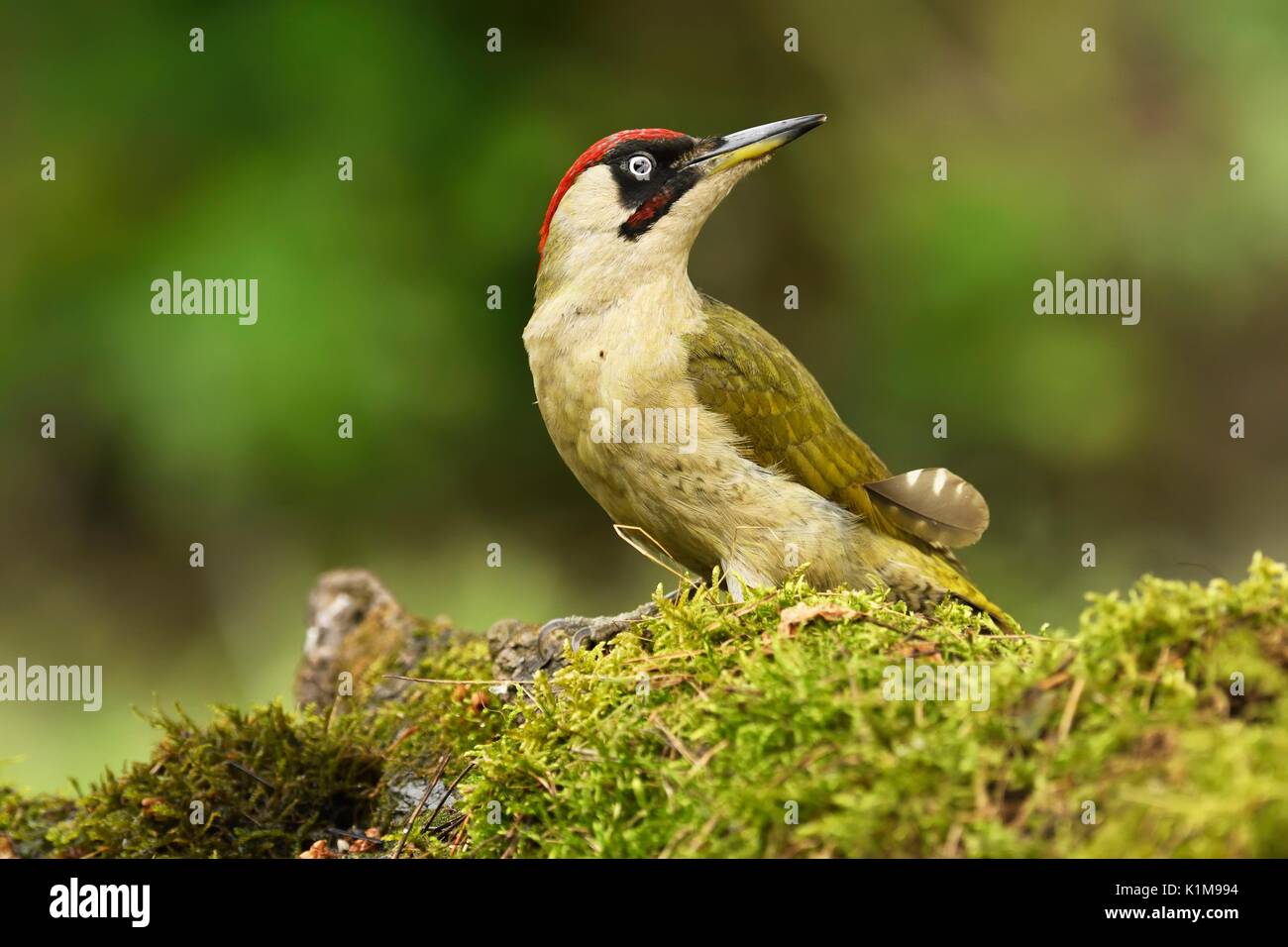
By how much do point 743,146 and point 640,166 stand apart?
390 millimetres

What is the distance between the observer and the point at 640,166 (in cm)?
474

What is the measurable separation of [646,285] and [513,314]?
319cm

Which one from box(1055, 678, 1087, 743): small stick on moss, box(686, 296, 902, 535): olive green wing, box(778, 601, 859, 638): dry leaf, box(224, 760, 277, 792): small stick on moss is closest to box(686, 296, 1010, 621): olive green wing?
box(686, 296, 902, 535): olive green wing

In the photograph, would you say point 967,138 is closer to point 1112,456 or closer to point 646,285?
point 1112,456

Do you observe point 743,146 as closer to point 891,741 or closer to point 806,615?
point 806,615

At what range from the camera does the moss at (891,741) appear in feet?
7.23

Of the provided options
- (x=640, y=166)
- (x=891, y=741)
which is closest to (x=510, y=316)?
(x=640, y=166)

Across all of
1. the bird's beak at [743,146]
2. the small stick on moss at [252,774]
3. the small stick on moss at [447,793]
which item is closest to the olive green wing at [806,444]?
the bird's beak at [743,146]

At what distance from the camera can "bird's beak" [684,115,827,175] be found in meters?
4.73

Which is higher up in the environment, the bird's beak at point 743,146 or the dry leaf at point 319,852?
the bird's beak at point 743,146

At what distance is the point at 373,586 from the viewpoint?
5496mm

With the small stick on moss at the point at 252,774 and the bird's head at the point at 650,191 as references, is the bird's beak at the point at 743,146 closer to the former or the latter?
the bird's head at the point at 650,191

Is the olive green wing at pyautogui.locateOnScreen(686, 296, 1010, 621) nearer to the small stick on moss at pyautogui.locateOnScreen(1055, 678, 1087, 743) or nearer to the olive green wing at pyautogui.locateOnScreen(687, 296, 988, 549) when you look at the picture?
the olive green wing at pyautogui.locateOnScreen(687, 296, 988, 549)

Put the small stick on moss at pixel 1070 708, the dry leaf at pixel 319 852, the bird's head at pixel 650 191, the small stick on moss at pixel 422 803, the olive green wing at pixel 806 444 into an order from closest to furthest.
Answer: the small stick on moss at pixel 1070 708, the small stick on moss at pixel 422 803, the dry leaf at pixel 319 852, the olive green wing at pixel 806 444, the bird's head at pixel 650 191
